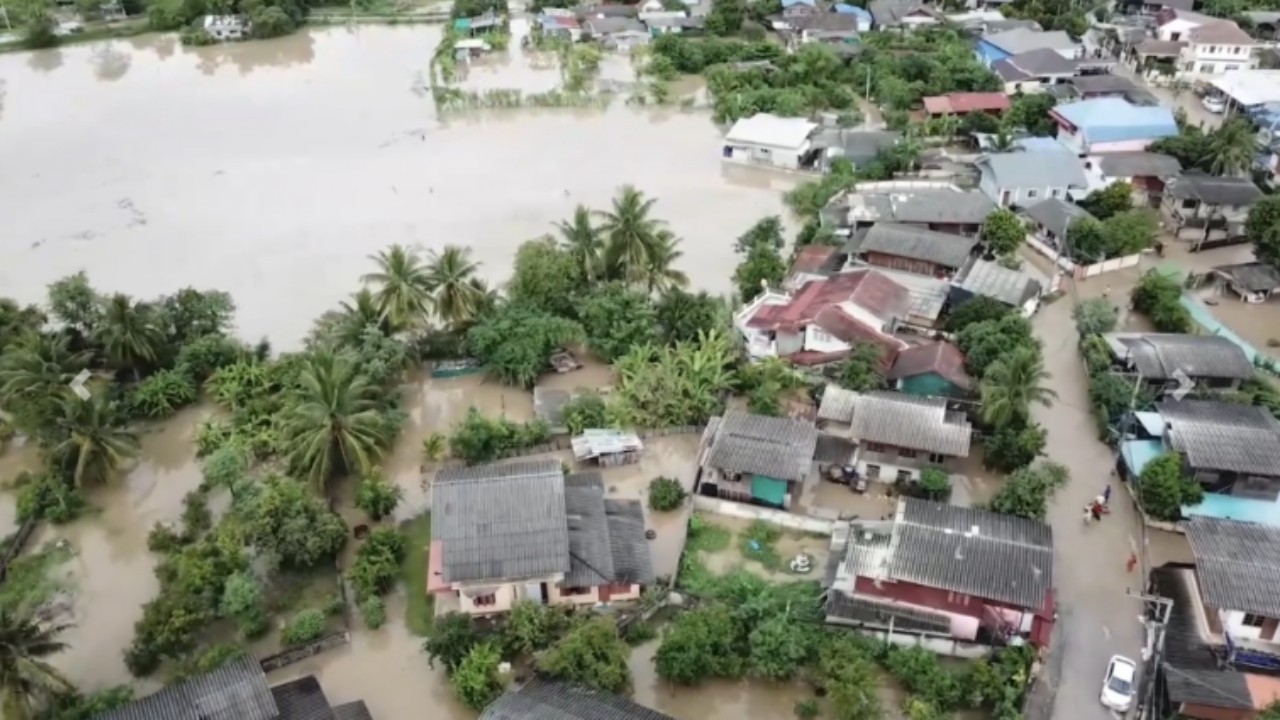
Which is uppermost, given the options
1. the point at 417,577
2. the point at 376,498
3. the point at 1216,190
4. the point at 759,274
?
the point at 1216,190

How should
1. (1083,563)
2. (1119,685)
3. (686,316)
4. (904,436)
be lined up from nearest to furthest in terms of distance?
(1119,685) < (1083,563) < (904,436) < (686,316)

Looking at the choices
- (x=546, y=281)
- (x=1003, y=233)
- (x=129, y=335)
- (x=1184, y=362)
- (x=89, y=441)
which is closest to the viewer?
(x=89, y=441)

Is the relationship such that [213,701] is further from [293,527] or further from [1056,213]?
[1056,213]

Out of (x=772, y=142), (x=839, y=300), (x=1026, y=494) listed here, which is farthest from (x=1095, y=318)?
(x=772, y=142)

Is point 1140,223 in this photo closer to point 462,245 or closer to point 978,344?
point 978,344

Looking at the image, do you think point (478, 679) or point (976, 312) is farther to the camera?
point (976, 312)
